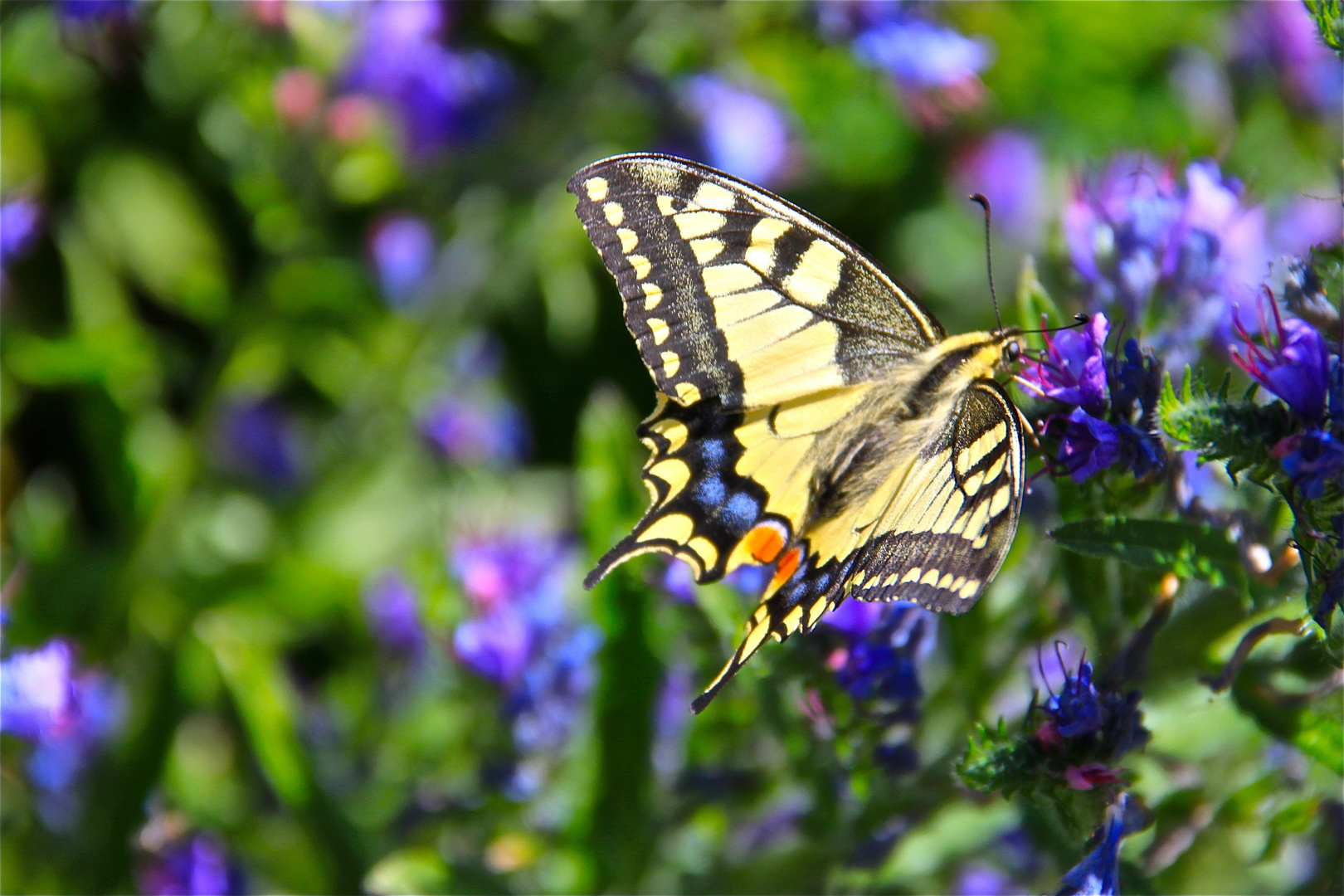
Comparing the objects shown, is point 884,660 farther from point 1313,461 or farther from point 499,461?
point 499,461

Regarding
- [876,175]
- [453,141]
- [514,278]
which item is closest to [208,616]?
[514,278]

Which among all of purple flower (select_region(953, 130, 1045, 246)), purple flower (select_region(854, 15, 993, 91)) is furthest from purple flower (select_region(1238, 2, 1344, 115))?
purple flower (select_region(854, 15, 993, 91))

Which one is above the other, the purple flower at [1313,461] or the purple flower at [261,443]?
the purple flower at [261,443]

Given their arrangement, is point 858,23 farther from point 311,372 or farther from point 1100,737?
point 1100,737

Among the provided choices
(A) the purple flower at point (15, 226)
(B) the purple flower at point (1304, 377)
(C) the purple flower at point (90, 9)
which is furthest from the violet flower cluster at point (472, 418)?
(B) the purple flower at point (1304, 377)

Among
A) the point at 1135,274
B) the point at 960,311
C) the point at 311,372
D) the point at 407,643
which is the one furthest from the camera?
the point at 960,311

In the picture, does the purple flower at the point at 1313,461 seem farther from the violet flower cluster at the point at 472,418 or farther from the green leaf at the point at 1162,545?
the violet flower cluster at the point at 472,418
